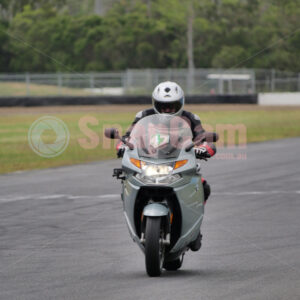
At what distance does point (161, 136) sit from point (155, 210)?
2.47 ft

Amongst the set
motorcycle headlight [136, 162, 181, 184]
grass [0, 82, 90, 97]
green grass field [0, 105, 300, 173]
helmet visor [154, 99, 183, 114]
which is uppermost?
helmet visor [154, 99, 183, 114]

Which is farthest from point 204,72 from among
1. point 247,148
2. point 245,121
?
point 247,148

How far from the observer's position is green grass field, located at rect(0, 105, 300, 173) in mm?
20922

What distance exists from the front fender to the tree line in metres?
60.9

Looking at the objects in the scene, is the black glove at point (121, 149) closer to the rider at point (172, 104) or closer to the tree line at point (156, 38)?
the rider at point (172, 104)

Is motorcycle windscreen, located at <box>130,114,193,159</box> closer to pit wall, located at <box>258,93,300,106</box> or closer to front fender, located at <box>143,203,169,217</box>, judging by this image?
front fender, located at <box>143,203,169,217</box>

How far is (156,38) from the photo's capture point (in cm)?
7438

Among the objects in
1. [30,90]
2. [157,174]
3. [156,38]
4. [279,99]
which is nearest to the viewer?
[157,174]

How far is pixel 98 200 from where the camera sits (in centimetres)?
1252

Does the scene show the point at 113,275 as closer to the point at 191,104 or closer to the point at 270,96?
the point at 191,104

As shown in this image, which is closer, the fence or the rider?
the rider

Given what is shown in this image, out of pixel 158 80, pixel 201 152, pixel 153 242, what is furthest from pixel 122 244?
pixel 158 80

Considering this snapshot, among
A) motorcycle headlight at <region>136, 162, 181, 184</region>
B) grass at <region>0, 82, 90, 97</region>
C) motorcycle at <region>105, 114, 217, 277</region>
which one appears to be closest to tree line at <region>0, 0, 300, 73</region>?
grass at <region>0, 82, 90, 97</region>

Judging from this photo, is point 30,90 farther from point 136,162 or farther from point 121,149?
point 136,162
